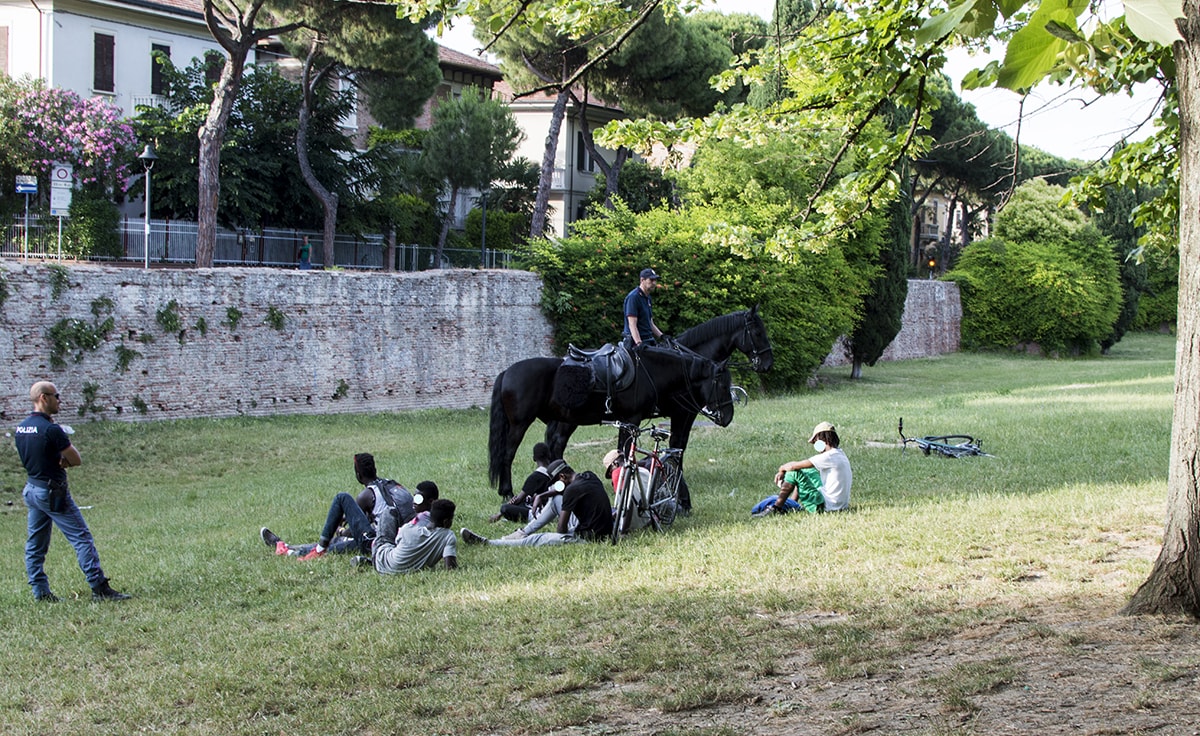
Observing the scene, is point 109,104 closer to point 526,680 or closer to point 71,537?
point 71,537

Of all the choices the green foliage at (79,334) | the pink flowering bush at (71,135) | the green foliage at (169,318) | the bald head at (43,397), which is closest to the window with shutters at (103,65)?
the pink flowering bush at (71,135)

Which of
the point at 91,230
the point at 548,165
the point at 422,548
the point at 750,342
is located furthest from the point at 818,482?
the point at 548,165

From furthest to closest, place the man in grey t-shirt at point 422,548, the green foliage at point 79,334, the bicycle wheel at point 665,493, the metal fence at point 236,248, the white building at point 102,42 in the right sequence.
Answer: the white building at point 102,42 → the metal fence at point 236,248 → the green foliage at point 79,334 → the bicycle wheel at point 665,493 → the man in grey t-shirt at point 422,548

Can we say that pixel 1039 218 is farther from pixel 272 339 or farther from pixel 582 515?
pixel 582 515

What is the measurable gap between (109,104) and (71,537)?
29.2 meters

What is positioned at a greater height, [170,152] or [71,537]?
[170,152]

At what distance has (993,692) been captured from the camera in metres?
5.32

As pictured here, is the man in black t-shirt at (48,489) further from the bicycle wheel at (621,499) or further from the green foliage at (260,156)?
the green foliage at (260,156)

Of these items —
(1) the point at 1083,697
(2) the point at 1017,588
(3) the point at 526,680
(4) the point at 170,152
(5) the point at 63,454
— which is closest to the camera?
(1) the point at 1083,697

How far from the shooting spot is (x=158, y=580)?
969 centimetres

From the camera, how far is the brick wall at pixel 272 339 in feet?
61.1

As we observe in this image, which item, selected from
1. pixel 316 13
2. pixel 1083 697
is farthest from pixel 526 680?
pixel 316 13

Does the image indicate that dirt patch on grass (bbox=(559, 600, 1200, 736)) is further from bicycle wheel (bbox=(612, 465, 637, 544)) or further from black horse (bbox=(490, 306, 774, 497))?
black horse (bbox=(490, 306, 774, 497))

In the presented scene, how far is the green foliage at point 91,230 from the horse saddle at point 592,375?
830 inches
